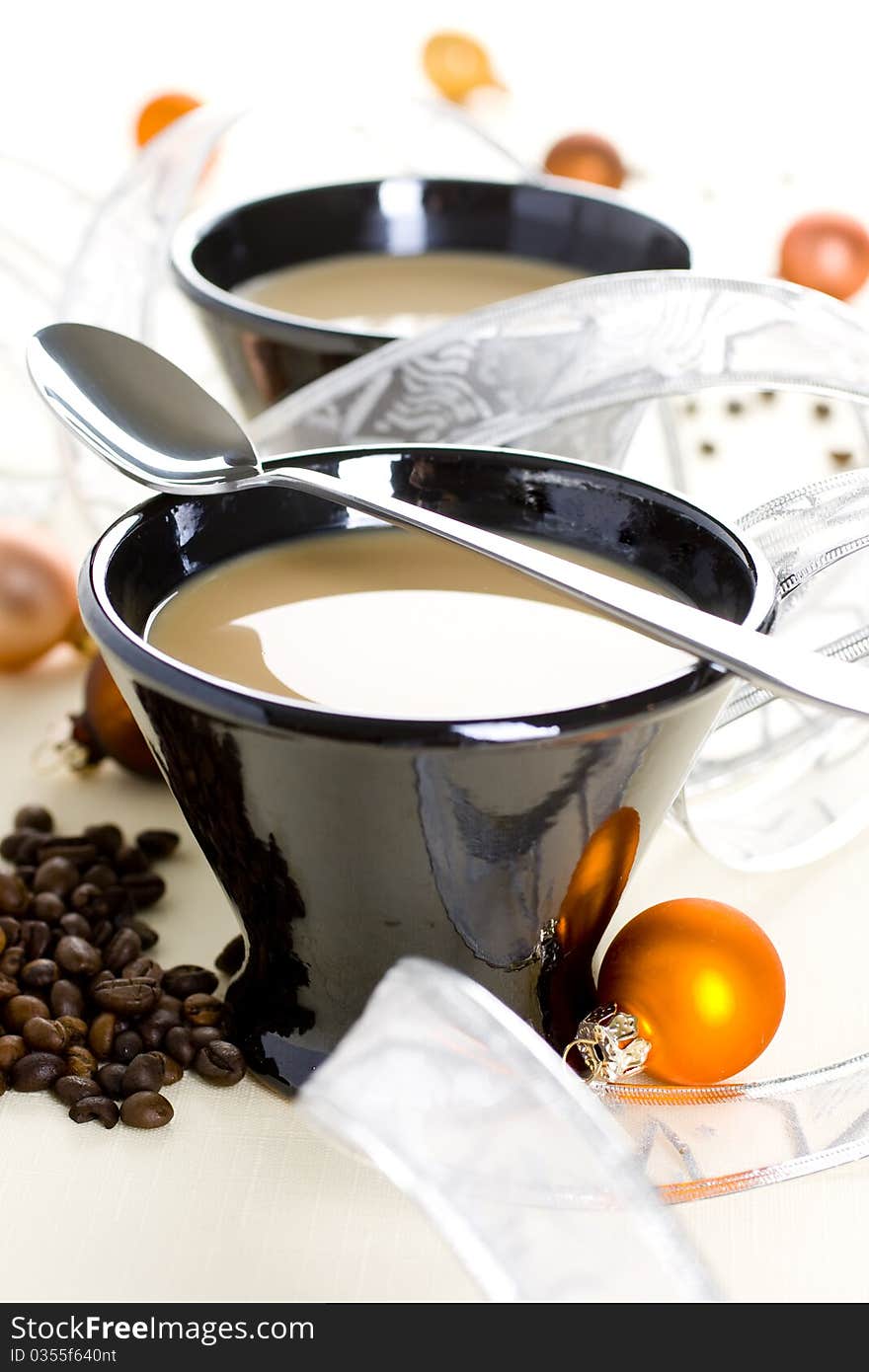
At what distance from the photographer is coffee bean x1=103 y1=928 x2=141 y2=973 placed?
0.93 metres

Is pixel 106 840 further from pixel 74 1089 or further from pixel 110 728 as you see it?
pixel 74 1089

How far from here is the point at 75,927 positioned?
94 cm

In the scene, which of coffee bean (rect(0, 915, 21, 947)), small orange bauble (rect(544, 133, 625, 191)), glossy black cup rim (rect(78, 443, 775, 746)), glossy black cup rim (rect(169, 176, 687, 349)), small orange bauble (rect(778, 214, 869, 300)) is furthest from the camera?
small orange bauble (rect(544, 133, 625, 191))

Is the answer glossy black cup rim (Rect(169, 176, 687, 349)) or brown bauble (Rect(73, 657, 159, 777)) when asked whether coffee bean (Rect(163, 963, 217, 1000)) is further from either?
glossy black cup rim (Rect(169, 176, 687, 349))

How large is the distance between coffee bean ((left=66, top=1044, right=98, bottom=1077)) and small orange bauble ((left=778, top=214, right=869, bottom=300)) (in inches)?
46.1

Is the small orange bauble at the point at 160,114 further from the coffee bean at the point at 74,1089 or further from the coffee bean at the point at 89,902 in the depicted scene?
the coffee bean at the point at 74,1089

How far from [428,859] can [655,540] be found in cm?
23

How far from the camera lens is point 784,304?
3.53 feet

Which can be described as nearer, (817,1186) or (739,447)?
(817,1186)

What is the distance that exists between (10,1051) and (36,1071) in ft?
0.06

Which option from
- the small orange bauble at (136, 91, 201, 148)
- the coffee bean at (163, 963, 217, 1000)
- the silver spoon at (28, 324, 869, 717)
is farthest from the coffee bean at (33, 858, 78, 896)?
the small orange bauble at (136, 91, 201, 148)

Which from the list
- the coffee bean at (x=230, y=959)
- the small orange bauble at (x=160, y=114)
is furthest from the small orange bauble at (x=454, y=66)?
the coffee bean at (x=230, y=959)

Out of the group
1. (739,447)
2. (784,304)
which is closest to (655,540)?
(784,304)
